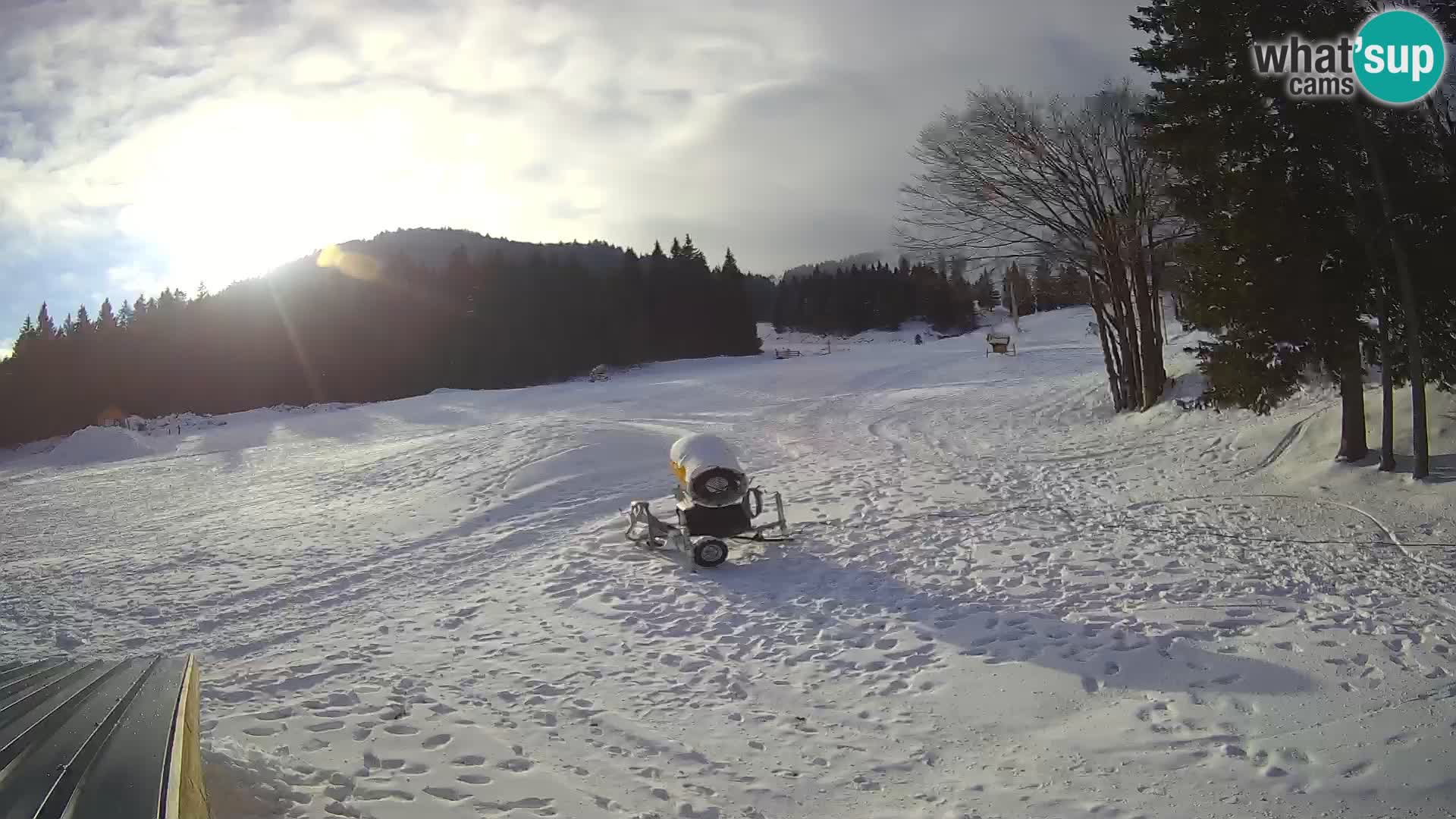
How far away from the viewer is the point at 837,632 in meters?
7.62

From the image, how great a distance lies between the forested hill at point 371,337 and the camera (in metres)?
58.4

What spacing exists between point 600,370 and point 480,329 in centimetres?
1185

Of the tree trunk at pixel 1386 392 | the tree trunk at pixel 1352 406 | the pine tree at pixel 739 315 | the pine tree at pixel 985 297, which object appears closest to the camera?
the tree trunk at pixel 1386 392

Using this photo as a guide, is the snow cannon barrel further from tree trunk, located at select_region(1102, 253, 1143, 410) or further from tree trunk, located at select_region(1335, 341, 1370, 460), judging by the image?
tree trunk, located at select_region(1102, 253, 1143, 410)

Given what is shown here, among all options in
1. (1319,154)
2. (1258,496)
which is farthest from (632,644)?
(1319,154)

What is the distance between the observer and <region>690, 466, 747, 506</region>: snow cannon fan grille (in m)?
10.2

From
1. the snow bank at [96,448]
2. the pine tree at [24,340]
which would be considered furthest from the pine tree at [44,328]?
the snow bank at [96,448]

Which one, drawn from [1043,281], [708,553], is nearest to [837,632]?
[708,553]

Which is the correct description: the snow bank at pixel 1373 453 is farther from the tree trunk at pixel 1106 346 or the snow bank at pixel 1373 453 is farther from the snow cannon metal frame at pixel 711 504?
the snow cannon metal frame at pixel 711 504

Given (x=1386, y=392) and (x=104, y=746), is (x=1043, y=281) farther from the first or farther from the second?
(x=104, y=746)

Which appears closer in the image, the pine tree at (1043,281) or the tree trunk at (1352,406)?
the tree trunk at (1352,406)

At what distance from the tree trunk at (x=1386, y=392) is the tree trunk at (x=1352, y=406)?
278 millimetres

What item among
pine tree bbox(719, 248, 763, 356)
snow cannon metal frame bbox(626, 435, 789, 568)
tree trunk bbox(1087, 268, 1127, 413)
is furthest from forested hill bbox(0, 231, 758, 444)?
snow cannon metal frame bbox(626, 435, 789, 568)

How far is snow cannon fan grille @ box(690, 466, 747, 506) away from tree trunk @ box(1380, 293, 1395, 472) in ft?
→ 26.9
